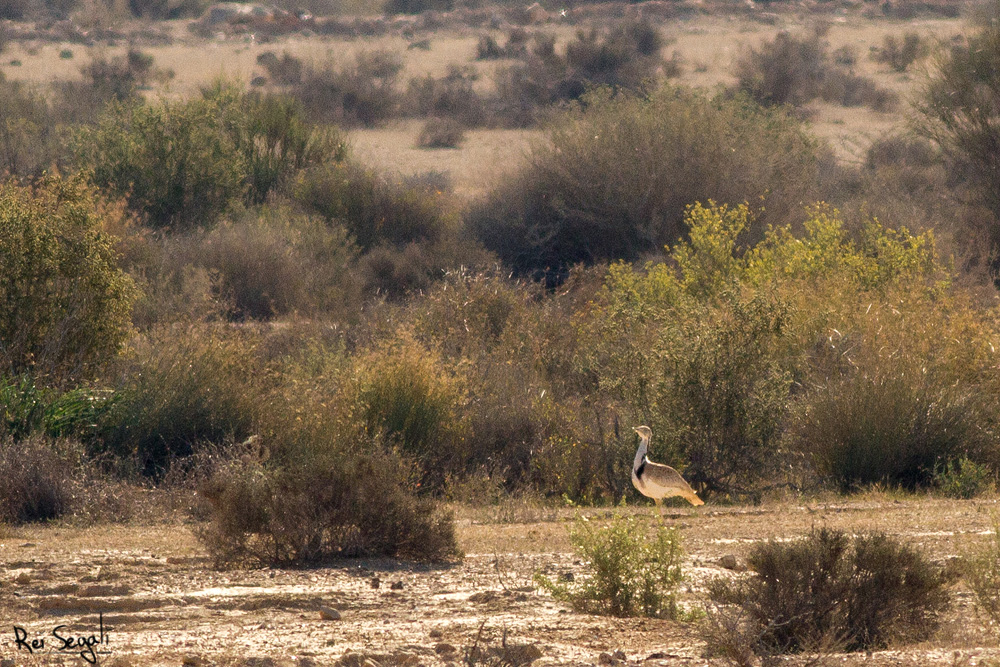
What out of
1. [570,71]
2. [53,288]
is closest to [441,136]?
[570,71]

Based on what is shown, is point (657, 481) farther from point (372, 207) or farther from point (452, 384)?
point (372, 207)

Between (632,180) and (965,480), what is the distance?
A: 41.1ft

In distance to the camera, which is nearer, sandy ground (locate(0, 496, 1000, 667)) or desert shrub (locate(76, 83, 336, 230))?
sandy ground (locate(0, 496, 1000, 667))

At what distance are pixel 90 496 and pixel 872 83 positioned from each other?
42.0m

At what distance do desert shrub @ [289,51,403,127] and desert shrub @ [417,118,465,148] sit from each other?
355cm

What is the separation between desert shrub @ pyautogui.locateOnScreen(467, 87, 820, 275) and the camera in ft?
80.3

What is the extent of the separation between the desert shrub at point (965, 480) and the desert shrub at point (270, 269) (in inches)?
427

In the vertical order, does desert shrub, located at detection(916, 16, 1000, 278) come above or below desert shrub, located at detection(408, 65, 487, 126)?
above

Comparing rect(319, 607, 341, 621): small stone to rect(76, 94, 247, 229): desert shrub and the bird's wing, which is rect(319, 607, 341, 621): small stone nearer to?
the bird's wing

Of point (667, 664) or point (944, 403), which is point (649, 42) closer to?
point (944, 403)

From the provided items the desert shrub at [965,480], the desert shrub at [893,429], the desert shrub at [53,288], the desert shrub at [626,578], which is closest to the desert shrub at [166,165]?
the desert shrub at [53,288]

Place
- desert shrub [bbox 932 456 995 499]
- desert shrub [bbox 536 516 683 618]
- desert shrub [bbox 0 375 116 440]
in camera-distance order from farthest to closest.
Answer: desert shrub [bbox 932 456 995 499] < desert shrub [bbox 0 375 116 440] < desert shrub [bbox 536 516 683 618]

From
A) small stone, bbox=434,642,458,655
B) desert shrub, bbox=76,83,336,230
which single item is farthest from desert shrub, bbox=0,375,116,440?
desert shrub, bbox=76,83,336,230

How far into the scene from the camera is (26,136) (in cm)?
2964
